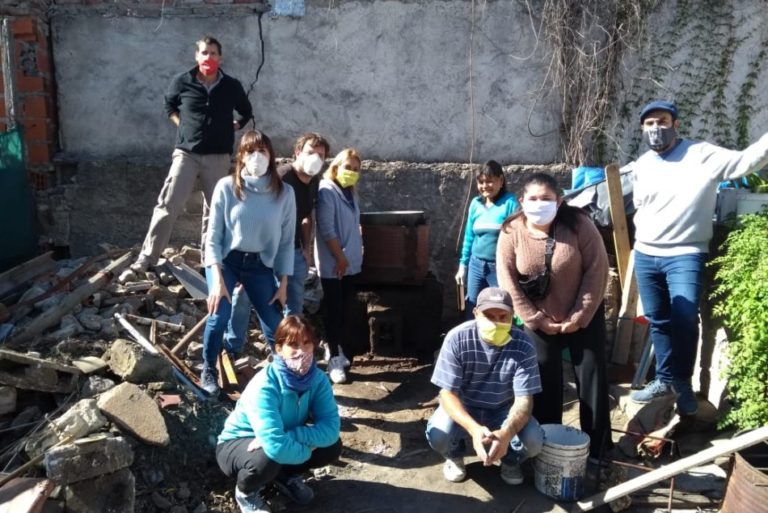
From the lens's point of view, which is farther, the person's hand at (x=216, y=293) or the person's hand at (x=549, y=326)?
the person's hand at (x=216, y=293)

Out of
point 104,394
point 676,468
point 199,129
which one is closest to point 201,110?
point 199,129

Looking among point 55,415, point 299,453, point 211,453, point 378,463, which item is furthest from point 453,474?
point 55,415

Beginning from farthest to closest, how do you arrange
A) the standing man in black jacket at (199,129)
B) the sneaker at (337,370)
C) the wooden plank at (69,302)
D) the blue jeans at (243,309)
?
1. the standing man in black jacket at (199,129)
2. the sneaker at (337,370)
3. the wooden plank at (69,302)
4. the blue jeans at (243,309)

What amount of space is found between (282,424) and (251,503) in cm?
50

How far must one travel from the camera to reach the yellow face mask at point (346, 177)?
598 centimetres

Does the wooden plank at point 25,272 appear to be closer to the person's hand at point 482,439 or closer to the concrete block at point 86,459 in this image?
the concrete block at point 86,459

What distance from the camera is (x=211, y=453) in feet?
15.2

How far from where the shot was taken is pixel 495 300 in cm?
428

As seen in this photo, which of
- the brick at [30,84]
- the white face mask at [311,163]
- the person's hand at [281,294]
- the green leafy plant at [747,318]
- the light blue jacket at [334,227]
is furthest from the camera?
the brick at [30,84]

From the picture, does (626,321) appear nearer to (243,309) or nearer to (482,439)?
(482,439)

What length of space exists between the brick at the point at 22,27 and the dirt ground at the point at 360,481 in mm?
4539

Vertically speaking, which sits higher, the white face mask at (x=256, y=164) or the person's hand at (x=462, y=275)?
the white face mask at (x=256, y=164)

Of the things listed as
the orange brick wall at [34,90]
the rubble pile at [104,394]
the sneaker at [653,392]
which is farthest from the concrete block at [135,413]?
the orange brick wall at [34,90]

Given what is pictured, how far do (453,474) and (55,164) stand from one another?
17.9ft
